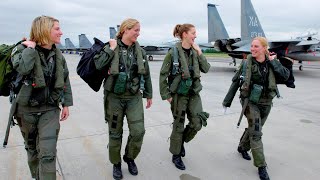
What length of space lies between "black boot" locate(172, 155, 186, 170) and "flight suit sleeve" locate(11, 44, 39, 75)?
2200mm

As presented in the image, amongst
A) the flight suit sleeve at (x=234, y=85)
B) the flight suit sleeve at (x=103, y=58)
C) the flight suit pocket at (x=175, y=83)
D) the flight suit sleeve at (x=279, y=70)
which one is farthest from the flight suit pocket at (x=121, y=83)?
the flight suit sleeve at (x=279, y=70)

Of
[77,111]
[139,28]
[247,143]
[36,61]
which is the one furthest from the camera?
[77,111]

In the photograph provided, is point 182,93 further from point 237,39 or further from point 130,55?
point 237,39

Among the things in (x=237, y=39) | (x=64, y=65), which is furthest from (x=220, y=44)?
(x=64, y=65)

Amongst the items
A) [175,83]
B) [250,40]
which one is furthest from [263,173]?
[250,40]

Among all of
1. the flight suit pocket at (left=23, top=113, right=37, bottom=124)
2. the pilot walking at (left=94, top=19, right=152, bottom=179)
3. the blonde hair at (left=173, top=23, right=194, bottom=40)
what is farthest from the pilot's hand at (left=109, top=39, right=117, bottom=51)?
the flight suit pocket at (left=23, top=113, right=37, bottom=124)

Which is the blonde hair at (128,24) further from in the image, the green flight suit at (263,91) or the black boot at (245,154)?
the black boot at (245,154)

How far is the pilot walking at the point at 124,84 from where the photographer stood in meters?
3.16

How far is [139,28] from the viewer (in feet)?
10.6

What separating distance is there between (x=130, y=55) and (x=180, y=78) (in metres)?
0.71

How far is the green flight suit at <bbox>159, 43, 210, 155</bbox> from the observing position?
359cm

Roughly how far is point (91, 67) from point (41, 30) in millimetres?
729

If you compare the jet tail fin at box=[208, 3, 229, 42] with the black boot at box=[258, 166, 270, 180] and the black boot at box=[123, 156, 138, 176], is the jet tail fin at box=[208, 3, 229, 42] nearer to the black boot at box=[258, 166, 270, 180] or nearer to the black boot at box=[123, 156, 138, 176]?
the black boot at box=[258, 166, 270, 180]

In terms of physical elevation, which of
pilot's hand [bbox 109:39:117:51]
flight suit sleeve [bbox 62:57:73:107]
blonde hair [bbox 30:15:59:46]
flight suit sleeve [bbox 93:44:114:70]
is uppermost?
blonde hair [bbox 30:15:59:46]
